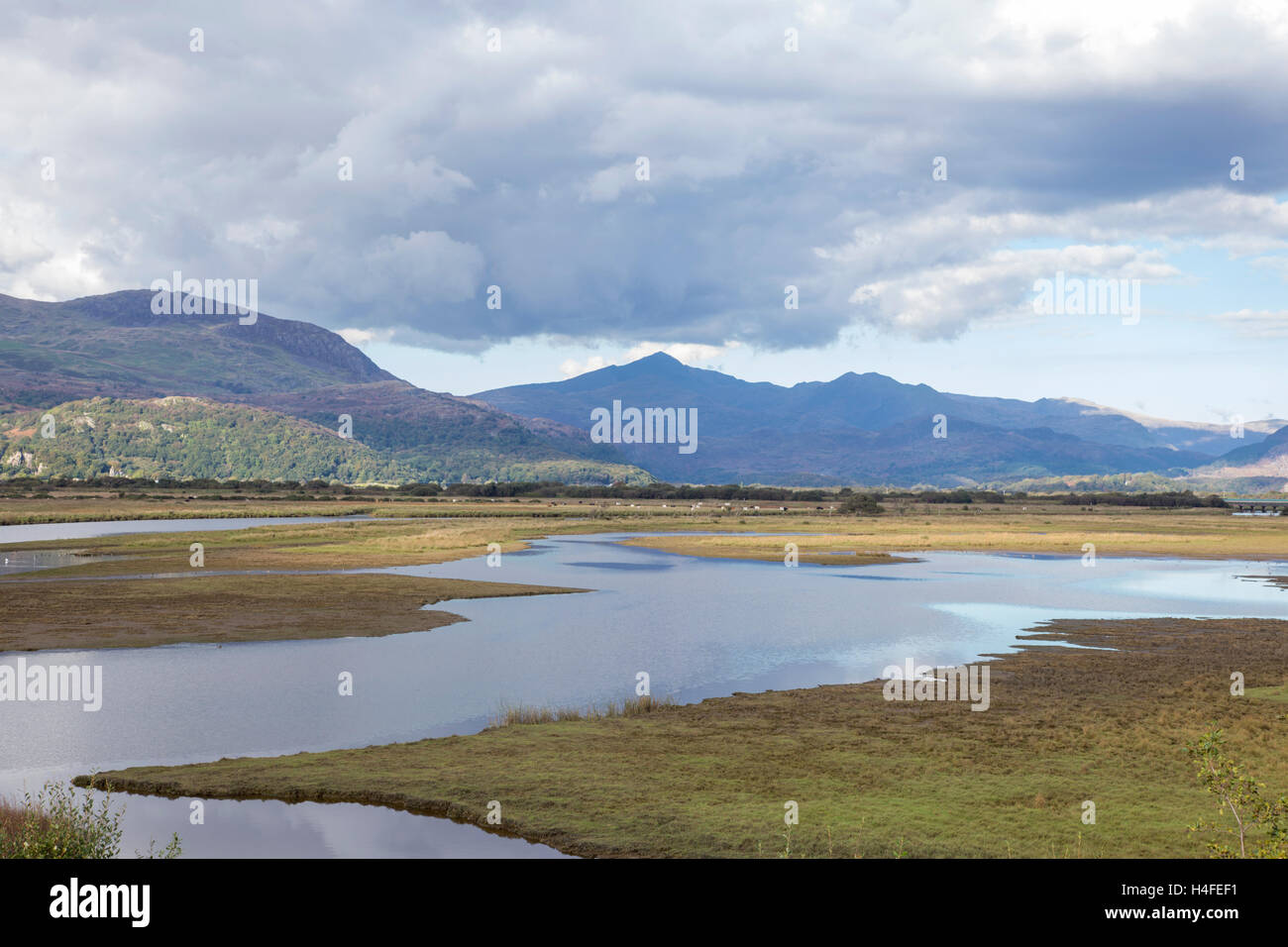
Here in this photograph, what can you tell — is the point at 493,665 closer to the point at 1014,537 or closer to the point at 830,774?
the point at 830,774

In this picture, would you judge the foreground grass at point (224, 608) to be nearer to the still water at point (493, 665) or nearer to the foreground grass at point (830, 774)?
the still water at point (493, 665)

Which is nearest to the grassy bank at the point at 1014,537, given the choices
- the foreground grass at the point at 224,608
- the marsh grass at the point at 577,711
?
the foreground grass at the point at 224,608

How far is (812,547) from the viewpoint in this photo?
93.2 m

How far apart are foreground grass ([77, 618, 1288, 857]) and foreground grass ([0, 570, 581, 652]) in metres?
20.8

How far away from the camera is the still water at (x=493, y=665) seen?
18938mm

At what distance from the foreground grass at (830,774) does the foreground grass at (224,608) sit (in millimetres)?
20763

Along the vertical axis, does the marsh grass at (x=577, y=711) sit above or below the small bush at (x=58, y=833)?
below

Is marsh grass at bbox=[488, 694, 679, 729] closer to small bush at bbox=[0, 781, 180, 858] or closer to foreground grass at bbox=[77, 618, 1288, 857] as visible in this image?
foreground grass at bbox=[77, 618, 1288, 857]

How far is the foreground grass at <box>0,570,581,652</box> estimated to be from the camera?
40.9 meters

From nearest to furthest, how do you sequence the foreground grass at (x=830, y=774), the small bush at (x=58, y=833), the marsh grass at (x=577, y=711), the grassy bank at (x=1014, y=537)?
the small bush at (x=58, y=833), the foreground grass at (x=830, y=774), the marsh grass at (x=577, y=711), the grassy bank at (x=1014, y=537)

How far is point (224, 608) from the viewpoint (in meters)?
48.4
